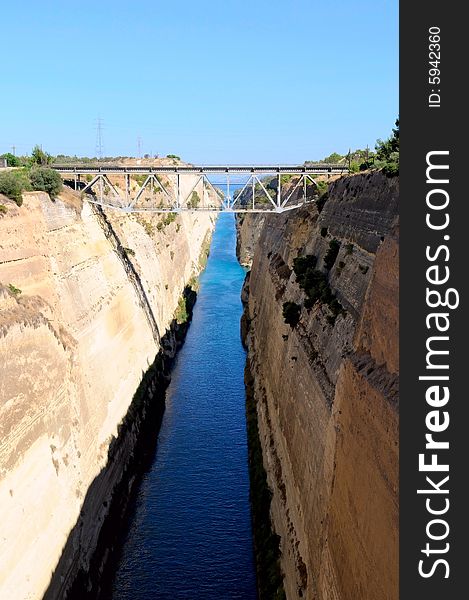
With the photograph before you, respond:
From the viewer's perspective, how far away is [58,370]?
Answer: 62.1 ft

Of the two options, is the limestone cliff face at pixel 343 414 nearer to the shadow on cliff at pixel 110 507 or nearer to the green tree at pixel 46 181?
the shadow on cliff at pixel 110 507

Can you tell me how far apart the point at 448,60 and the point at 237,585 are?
49.2ft

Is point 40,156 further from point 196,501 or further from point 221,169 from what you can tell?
point 196,501

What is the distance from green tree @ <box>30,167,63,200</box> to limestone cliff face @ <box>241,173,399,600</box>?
32.9 ft

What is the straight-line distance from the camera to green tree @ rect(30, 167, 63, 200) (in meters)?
24.5

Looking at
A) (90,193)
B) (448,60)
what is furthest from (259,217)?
(448,60)

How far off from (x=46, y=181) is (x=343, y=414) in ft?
54.8

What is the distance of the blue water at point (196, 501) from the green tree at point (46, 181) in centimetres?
1107

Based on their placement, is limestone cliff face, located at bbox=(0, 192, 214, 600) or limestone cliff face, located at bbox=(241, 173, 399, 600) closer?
limestone cliff face, located at bbox=(241, 173, 399, 600)

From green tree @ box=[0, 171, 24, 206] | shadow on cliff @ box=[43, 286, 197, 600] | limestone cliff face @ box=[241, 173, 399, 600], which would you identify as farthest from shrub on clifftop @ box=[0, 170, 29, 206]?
limestone cliff face @ box=[241, 173, 399, 600]

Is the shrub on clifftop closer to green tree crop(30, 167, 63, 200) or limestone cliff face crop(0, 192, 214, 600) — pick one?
limestone cliff face crop(0, 192, 214, 600)

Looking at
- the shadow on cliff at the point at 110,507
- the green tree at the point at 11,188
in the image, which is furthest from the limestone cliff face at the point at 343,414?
the green tree at the point at 11,188

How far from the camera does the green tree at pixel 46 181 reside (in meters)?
24.5

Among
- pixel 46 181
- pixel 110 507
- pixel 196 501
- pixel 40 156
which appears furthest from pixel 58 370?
pixel 40 156
